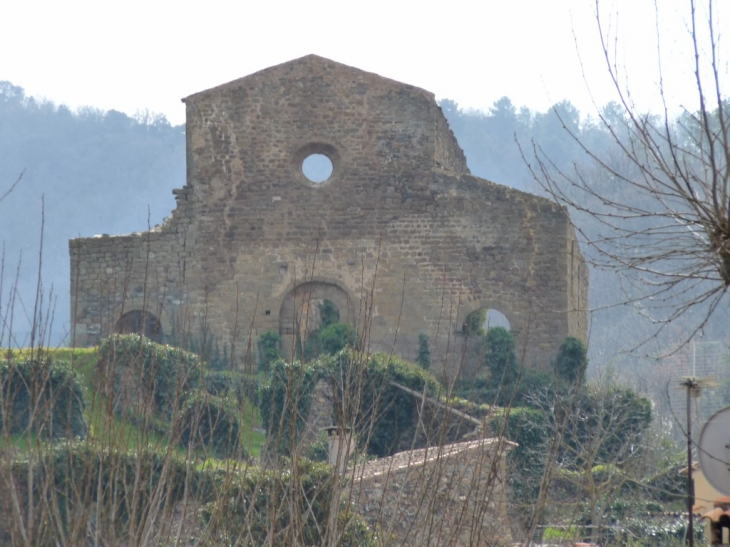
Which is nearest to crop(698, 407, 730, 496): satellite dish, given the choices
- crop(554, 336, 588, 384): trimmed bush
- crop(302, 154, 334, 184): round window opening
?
crop(554, 336, 588, 384): trimmed bush

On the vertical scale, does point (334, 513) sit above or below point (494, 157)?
below

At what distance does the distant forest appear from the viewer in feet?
241

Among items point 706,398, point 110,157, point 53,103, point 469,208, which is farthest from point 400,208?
point 53,103

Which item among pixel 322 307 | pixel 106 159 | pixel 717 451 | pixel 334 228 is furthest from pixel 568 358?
pixel 106 159

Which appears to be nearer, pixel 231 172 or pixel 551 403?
pixel 551 403

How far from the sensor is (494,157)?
86.2m

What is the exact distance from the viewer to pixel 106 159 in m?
82.1

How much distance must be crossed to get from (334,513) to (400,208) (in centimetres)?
1774

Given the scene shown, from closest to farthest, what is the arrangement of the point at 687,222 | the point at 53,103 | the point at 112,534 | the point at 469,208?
1. the point at 112,534
2. the point at 687,222
3. the point at 469,208
4. the point at 53,103

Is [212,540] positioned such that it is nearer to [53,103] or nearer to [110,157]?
[110,157]

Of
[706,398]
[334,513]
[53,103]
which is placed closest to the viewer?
[334,513]

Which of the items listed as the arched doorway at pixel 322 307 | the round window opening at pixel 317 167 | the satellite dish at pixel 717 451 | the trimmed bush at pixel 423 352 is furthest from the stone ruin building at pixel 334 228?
the round window opening at pixel 317 167

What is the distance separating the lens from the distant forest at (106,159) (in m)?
73.3

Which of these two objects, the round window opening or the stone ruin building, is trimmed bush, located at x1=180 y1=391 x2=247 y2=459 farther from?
the round window opening
